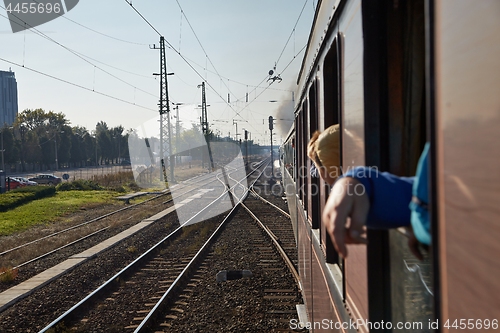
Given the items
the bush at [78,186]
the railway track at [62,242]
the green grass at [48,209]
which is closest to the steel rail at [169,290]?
the railway track at [62,242]

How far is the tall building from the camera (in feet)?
549

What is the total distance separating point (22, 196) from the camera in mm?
23656

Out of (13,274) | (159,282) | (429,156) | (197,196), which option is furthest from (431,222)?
(197,196)

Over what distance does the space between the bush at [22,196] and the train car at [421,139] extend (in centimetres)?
2174

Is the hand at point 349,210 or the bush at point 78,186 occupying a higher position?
the hand at point 349,210

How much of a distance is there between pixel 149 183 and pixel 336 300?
3416 centimetres

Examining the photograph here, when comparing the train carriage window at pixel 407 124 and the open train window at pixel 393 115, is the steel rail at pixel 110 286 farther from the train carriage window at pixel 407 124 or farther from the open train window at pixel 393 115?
the train carriage window at pixel 407 124

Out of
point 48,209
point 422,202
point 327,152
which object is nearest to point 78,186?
point 48,209

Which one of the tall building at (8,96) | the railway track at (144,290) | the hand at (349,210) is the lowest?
the railway track at (144,290)

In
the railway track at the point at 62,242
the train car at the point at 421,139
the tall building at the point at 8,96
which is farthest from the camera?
the tall building at the point at 8,96

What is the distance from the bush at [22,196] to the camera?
21533 millimetres

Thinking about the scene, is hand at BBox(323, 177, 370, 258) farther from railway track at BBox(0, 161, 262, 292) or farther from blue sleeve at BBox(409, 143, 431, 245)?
railway track at BBox(0, 161, 262, 292)

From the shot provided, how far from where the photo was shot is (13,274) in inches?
365

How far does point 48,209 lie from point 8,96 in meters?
174
